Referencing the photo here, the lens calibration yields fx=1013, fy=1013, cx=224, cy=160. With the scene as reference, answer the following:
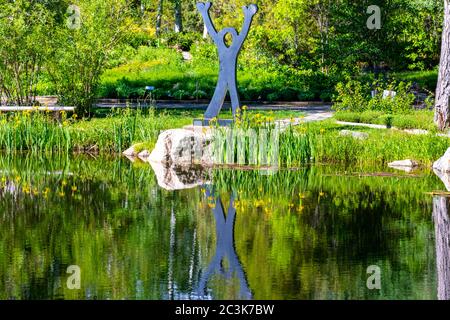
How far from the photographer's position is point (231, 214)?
1212 cm

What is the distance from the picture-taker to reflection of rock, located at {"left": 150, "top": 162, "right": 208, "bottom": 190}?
14650 millimetres

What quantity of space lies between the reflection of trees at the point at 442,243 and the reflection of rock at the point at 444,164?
10.5ft

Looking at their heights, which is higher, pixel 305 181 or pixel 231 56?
pixel 231 56

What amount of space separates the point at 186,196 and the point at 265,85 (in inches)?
617

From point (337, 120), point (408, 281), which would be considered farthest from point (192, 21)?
point (408, 281)

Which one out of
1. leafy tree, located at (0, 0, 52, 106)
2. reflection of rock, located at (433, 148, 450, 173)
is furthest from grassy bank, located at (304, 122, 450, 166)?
leafy tree, located at (0, 0, 52, 106)

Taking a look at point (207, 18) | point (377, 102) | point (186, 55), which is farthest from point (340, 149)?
point (186, 55)

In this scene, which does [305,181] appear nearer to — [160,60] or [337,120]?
[337,120]

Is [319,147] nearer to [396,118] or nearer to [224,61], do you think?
[224,61]

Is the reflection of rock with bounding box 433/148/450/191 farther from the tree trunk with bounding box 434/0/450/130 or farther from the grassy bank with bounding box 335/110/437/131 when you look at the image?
the tree trunk with bounding box 434/0/450/130

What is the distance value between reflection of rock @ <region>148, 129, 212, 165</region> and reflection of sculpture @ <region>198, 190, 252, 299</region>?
4.80 metres

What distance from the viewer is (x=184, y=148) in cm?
1747

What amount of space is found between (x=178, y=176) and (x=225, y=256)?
6151mm

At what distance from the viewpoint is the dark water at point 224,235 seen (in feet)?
28.0
